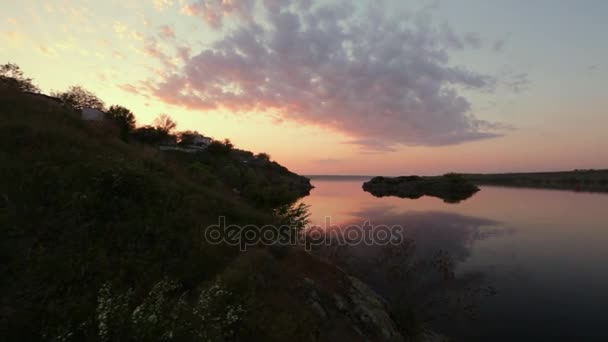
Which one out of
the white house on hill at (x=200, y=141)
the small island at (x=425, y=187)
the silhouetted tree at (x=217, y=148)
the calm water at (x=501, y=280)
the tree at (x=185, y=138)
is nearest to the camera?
the calm water at (x=501, y=280)

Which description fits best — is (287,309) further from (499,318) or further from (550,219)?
(550,219)

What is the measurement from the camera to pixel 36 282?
528cm

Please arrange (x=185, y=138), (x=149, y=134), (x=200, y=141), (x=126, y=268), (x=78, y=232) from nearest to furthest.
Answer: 1. (x=126, y=268)
2. (x=78, y=232)
3. (x=149, y=134)
4. (x=185, y=138)
5. (x=200, y=141)

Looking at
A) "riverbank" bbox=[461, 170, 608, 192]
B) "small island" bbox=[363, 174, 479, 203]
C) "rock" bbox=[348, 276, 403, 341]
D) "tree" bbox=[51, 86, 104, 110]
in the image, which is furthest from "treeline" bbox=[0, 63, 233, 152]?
"riverbank" bbox=[461, 170, 608, 192]

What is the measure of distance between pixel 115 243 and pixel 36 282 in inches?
79.1

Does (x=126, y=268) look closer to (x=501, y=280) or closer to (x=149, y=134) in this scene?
(x=501, y=280)

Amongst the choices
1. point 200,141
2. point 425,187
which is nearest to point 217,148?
point 200,141

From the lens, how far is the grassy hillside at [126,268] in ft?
15.1

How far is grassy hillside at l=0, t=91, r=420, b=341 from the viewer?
4598 mm

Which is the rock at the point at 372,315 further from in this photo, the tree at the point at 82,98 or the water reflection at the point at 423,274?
the tree at the point at 82,98

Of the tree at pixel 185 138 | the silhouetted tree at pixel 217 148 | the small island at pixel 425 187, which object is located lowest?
the small island at pixel 425 187

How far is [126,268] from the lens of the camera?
6625mm

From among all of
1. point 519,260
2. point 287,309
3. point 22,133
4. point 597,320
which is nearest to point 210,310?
point 287,309

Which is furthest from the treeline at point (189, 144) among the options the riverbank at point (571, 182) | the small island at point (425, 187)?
the riverbank at point (571, 182)
